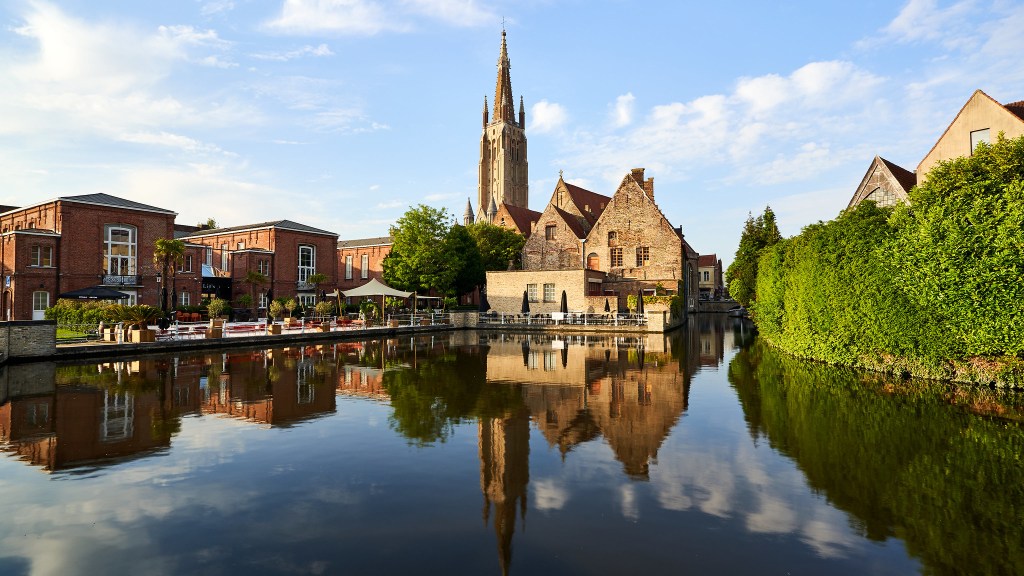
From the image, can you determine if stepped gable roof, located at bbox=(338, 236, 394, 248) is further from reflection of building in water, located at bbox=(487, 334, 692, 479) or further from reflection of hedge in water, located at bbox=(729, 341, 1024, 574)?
reflection of hedge in water, located at bbox=(729, 341, 1024, 574)

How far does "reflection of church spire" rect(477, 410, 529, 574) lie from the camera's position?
17.3 feet

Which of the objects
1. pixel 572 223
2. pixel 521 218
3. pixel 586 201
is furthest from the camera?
pixel 521 218

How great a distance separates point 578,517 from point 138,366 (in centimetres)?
1700

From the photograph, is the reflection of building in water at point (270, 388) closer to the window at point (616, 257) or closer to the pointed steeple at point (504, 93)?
the window at point (616, 257)

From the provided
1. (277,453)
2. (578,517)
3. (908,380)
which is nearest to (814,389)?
(908,380)

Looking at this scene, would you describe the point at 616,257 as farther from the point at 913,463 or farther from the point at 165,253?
the point at 913,463

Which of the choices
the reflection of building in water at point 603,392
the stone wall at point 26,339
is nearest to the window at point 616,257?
the reflection of building in water at point 603,392

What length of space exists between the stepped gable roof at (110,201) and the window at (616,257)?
33102 millimetres

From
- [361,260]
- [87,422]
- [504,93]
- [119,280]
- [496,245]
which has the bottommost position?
[87,422]

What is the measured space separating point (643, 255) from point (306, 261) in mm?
29562

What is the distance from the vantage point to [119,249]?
3425cm

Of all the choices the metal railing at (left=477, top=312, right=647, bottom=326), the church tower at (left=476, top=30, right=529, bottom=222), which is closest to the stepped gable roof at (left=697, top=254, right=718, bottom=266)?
the church tower at (left=476, top=30, right=529, bottom=222)

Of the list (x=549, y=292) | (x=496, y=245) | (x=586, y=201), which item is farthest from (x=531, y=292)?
(x=586, y=201)

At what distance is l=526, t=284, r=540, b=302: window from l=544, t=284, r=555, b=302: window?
85cm
